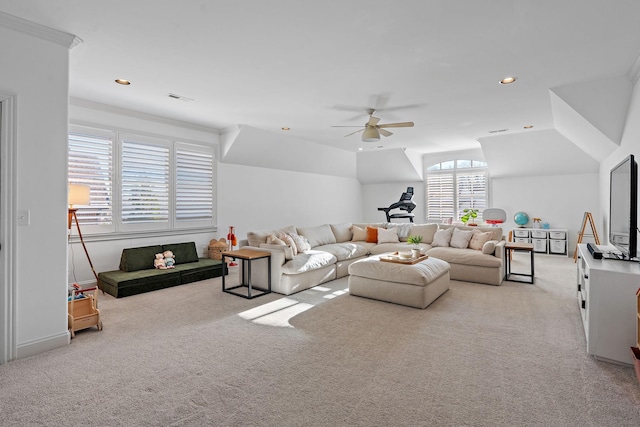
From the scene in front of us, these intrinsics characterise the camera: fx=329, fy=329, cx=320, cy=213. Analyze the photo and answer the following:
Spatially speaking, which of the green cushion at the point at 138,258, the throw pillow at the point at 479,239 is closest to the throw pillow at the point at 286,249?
the green cushion at the point at 138,258

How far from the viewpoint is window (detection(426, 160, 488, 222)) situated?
8961 mm

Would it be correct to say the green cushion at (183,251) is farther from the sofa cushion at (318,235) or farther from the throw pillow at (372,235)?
the throw pillow at (372,235)

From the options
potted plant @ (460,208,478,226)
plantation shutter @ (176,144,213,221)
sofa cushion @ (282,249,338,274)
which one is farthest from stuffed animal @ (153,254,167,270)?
potted plant @ (460,208,478,226)

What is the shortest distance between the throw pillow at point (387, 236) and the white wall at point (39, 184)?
209 inches

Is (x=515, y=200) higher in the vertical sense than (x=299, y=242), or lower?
higher

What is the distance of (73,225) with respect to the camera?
15.3ft

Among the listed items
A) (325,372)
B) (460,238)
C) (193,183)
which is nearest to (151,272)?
(193,183)

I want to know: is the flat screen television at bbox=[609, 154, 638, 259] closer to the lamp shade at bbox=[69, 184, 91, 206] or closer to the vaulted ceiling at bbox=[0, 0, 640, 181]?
the vaulted ceiling at bbox=[0, 0, 640, 181]

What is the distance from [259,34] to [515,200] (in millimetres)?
8055

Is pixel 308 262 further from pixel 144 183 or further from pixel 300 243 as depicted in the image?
pixel 144 183

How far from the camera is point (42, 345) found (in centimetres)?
285

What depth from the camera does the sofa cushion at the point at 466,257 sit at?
202 inches

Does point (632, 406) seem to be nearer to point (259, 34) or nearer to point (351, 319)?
point (351, 319)

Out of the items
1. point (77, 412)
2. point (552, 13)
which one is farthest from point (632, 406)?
point (77, 412)
